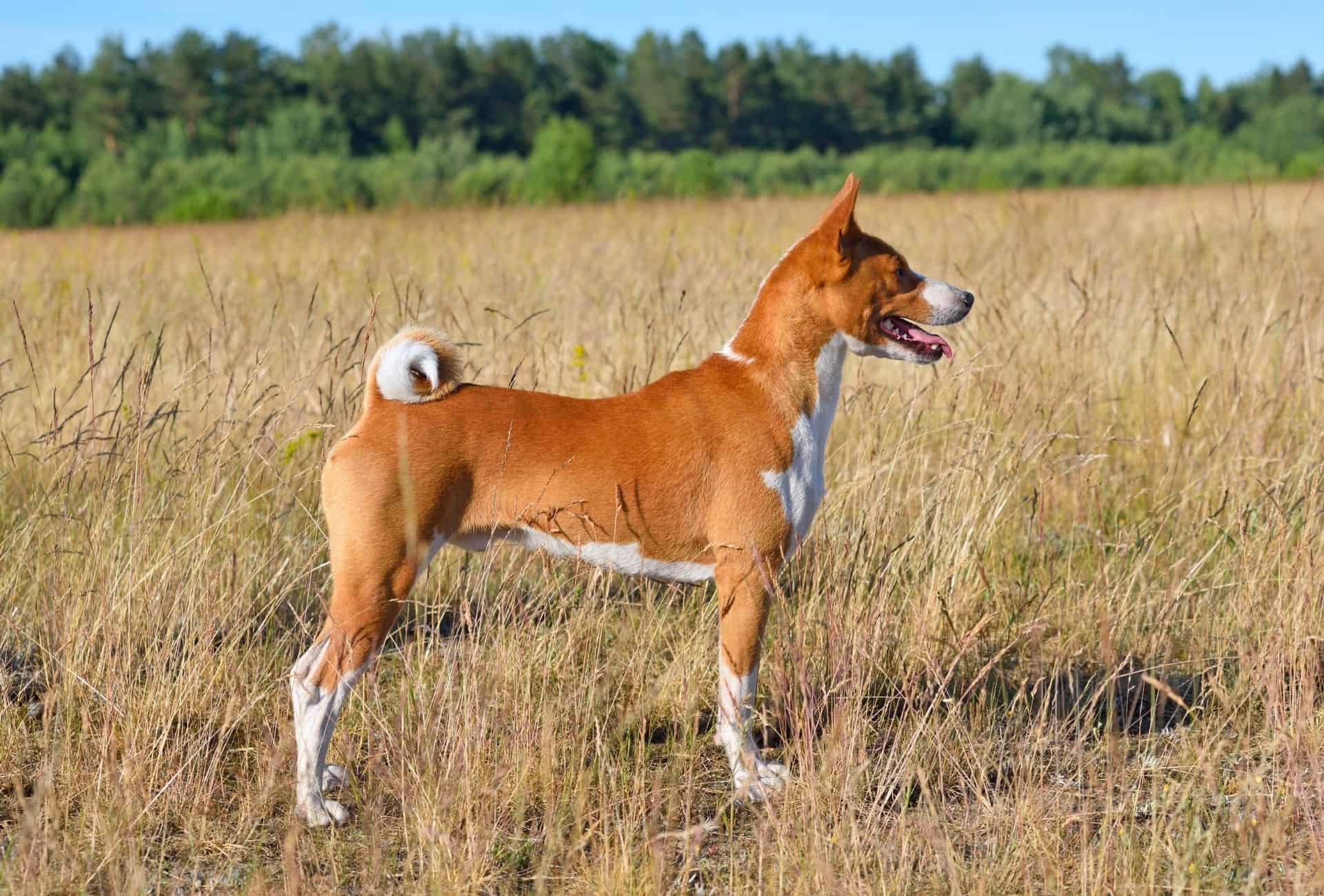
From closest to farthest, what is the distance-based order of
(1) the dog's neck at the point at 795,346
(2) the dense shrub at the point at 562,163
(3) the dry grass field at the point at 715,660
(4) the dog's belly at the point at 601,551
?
(3) the dry grass field at the point at 715,660
(4) the dog's belly at the point at 601,551
(1) the dog's neck at the point at 795,346
(2) the dense shrub at the point at 562,163

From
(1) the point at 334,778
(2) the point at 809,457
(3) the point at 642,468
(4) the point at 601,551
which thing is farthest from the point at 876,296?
(1) the point at 334,778

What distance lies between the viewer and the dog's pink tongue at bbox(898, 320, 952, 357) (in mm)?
3162

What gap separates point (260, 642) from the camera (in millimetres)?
3865

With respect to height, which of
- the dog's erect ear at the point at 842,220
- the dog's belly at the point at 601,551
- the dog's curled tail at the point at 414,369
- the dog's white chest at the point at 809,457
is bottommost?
the dog's belly at the point at 601,551

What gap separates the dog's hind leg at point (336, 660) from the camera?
9.41ft

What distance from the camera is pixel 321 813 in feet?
9.77

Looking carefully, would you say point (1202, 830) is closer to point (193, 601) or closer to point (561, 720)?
point (561, 720)

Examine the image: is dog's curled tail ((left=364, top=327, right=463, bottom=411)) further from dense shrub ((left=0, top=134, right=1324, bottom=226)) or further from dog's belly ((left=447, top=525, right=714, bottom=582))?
dense shrub ((left=0, top=134, right=1324, bottom=226))

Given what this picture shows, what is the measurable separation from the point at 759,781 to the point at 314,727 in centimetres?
112

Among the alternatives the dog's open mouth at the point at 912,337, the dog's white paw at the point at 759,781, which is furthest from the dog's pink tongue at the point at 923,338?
the dog's white paw at the point at 759,781

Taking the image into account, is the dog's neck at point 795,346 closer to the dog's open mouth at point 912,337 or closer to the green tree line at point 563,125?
the dog's open mouth at point 912,337

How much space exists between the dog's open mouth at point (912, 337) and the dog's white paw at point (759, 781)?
117 centimetres

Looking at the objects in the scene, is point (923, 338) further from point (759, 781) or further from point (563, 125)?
point (563, 125)

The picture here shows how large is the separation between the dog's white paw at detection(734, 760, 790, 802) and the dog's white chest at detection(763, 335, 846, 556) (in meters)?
0.58
